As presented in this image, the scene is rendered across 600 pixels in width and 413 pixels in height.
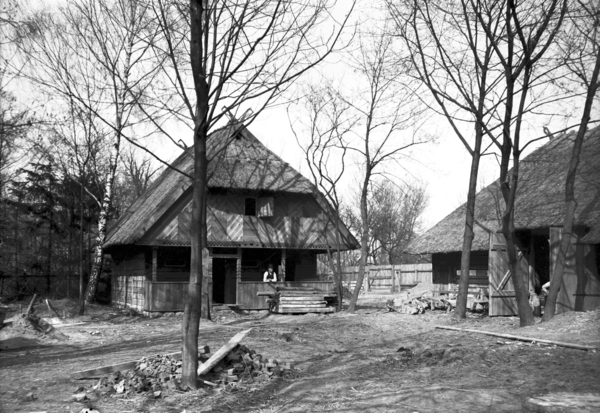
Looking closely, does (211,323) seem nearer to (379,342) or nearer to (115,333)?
(115,333)

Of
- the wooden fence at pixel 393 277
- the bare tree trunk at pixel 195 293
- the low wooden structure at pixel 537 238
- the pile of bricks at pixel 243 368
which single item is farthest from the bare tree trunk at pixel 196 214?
the wooden fence at pixel 393 277

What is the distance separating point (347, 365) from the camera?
35.9ft

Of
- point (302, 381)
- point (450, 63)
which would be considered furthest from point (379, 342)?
point (450, 63)

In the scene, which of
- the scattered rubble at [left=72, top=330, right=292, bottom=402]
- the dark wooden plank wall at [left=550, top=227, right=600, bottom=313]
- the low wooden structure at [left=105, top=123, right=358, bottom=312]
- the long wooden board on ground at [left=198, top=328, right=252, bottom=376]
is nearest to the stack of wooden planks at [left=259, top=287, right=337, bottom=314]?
the low wooden structure at [left=105, top=123, right=358, bottom=312]

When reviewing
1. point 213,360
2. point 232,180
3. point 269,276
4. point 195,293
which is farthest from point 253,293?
point 195,293

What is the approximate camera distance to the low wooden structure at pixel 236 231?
74.6ft

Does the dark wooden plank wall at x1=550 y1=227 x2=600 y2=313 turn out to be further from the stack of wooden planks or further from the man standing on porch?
the man standing on porch

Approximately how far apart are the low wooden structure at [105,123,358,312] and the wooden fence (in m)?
12.0

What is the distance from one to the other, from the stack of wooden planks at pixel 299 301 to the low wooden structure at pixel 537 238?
20.0ft

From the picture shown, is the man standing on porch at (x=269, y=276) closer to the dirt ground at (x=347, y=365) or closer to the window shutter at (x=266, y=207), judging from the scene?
the window shutter at (x=266, y=207)

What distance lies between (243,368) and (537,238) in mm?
15806

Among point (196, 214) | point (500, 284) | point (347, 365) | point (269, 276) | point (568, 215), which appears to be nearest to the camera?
point (196, 214)

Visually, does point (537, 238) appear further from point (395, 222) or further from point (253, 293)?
point (395, 222)

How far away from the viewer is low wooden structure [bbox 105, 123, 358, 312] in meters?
22.8
